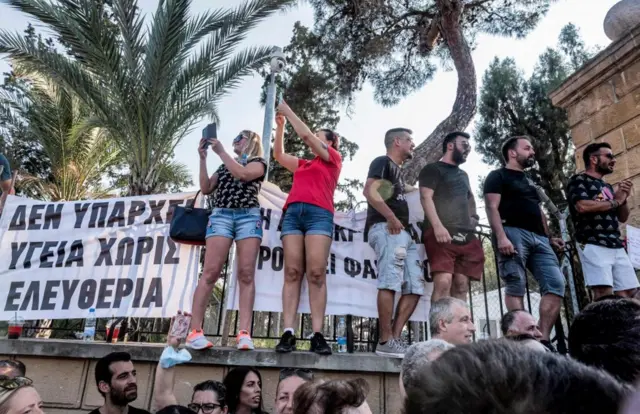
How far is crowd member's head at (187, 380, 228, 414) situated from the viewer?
292 cm

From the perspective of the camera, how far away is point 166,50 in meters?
7.60

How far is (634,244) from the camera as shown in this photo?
432cm

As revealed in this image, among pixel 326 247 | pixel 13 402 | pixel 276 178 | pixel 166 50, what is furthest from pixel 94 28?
pixel 276 178

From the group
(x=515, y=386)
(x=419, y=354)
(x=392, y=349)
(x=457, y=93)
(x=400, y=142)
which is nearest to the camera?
(x=515, y=386)

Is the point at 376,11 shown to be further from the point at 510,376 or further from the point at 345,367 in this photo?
the point at 510,376

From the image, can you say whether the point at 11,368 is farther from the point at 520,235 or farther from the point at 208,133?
the point at 520,235

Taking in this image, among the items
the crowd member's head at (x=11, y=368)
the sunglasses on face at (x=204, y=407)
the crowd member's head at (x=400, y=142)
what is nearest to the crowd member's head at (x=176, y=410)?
the sunglasses on face at (x=204, y=407)

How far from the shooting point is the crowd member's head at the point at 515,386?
1.69 ft

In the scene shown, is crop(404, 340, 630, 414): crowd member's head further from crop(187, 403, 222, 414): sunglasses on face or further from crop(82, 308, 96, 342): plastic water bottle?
crop(82, 308, 96, 342): plastic water bottle

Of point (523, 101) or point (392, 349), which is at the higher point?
point (523, 101)

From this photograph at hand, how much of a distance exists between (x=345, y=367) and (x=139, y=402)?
156cm

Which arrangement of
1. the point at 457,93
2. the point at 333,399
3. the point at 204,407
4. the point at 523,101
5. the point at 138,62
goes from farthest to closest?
the point at 523,101, the point at 457,93, the point at 138,62, the point at 204,407, the point at 333,399

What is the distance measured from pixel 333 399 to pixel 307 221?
194 centimetres

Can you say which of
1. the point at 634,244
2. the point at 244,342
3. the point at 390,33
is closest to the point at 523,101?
the point at 390,33
